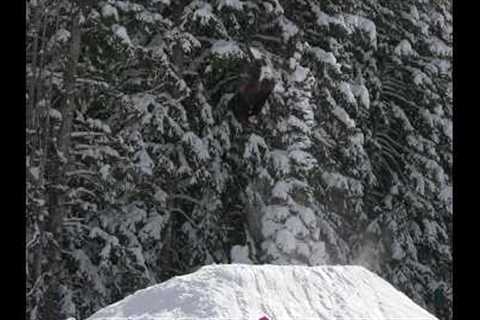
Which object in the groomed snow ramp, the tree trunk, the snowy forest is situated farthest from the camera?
the snowy forest

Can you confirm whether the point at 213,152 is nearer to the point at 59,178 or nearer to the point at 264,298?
the point at 59,178

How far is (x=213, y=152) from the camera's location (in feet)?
63.4

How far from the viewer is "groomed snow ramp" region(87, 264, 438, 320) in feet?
23.3

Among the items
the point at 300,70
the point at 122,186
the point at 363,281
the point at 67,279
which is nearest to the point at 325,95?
the point at 300,70

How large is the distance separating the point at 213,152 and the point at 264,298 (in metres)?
12.0

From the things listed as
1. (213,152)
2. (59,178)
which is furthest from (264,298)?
(213,152)

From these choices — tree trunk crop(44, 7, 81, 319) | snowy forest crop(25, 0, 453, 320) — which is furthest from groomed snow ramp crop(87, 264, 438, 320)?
tree trunk crop(44, 7, 81, 319)

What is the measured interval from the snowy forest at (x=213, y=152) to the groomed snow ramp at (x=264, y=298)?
9297 mm

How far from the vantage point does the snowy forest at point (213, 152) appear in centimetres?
1750

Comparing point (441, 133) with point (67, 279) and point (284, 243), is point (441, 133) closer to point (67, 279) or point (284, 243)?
point (284, 243)

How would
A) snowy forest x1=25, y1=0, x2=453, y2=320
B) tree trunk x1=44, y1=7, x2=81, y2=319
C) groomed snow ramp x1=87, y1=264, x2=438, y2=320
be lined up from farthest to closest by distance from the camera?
1. snowy forest x1=25, y1=0, x2=453, y2=320
2. tree trunk x1=44, y1=7, x2=81, y2=319
3. groomed snow ramp x1=87, y1=264, x2=438, y2=320

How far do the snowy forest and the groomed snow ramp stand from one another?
30.5ft

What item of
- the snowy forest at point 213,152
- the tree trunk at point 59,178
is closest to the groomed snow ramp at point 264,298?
the snowy forest at point 213,152

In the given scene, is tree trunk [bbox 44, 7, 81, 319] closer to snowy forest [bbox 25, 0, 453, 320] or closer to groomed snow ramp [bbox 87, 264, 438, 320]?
snowy forest [bbox 25, 0, 453, 320]
